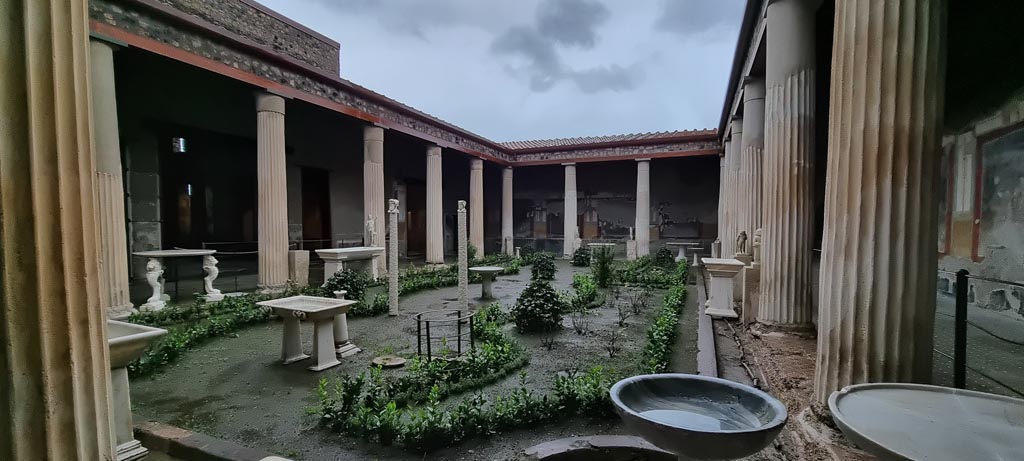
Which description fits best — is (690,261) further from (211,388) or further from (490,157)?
(211,388)

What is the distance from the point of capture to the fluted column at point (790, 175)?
507 centimetres

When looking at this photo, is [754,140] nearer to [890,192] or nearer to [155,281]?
[890,192]

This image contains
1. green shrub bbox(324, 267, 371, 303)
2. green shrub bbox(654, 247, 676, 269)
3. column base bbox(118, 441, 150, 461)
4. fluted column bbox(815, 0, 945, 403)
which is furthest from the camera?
green shrub bbox(654, 247, 676, 269)

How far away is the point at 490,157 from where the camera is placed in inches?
712

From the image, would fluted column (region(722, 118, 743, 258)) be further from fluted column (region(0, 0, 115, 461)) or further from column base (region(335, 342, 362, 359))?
fluted column (region(0, 0, 115, 461))

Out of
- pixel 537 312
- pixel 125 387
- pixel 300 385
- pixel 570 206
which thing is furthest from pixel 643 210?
pixel 125 387

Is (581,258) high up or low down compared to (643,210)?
down

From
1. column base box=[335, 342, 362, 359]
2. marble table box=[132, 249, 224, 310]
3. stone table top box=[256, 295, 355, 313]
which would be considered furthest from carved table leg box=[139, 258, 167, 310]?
column base box=[335, 342, 362, 359]

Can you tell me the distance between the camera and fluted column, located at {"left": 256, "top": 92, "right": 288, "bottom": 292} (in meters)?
9.25

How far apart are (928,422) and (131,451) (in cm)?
444

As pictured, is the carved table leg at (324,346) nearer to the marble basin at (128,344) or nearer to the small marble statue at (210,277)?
the marble basin at (128,344)

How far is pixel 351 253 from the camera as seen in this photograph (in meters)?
9.87

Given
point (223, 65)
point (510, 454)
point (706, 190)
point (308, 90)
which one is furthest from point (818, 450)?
point (706, 190)

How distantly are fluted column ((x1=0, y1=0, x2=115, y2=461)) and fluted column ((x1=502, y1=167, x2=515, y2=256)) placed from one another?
1814 centimetres
